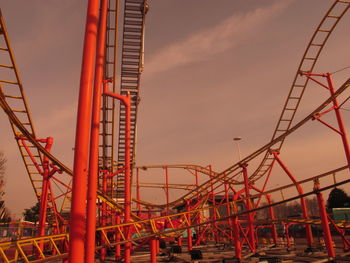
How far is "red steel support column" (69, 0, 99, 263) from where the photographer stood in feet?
12.9

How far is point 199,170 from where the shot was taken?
20.7 metres

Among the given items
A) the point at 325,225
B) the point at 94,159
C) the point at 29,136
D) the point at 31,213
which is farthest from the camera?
the point at 31,213

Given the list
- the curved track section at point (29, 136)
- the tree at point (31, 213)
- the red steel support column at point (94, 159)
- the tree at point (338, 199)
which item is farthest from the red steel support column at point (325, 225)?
the tree at point (31, 213)

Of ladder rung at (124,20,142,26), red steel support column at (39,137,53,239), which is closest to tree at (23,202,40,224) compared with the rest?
red steel support column at (39,137,53,239)

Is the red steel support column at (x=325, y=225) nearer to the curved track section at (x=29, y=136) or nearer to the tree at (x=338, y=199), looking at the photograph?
the curved track section at (x=29, y=136)

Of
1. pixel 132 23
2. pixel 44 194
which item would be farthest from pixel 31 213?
pixel 132 23

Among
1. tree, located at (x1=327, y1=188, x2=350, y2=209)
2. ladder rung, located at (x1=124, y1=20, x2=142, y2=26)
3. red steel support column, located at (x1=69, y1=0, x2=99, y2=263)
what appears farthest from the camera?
tree, located at (x1=327, y1=188, x2=350, y2=209)

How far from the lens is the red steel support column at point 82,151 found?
3920 mm

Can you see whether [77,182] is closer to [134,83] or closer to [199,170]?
[134,83]

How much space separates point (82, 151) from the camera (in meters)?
4.11

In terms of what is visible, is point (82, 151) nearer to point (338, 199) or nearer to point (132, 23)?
point (132, 23)

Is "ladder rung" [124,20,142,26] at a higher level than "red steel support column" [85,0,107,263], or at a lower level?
higher

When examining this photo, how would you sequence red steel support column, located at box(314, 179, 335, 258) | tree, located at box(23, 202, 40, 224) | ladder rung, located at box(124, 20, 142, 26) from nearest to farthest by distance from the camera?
red steel support column, located at box(314, 179, 335, 258)
ladder rung, located at box(124, 20, 142, 26)
tree, located at box(23, 202, 40, 224)

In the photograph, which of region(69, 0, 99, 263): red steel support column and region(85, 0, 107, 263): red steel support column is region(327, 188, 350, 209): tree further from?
region(69, 0, 99, 263): red steel support column
